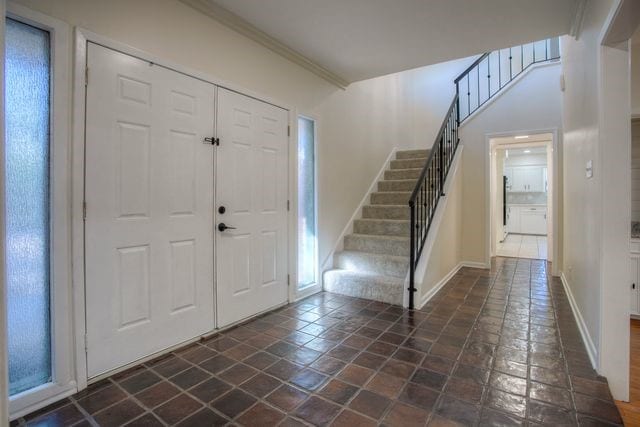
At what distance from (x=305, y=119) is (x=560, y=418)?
3254 millimetres

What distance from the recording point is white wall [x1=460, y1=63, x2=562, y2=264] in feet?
15.5

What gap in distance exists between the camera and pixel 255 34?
9.53ft

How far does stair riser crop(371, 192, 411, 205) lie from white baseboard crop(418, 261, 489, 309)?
119cm

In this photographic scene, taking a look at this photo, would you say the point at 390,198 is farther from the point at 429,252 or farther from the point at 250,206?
the point at 250,206

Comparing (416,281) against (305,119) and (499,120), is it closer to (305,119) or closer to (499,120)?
(305,119)

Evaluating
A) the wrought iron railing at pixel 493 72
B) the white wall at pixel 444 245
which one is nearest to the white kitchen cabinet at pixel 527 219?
the wrought iron railing at pixel 493 72

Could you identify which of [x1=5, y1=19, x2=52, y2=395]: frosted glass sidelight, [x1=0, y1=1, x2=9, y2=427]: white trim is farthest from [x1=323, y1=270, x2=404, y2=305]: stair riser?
[x1=0, y1=1, x2=9, y2=427]: white trim

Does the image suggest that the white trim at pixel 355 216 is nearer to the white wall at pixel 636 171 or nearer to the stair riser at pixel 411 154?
the stair riser at pixel 411 154

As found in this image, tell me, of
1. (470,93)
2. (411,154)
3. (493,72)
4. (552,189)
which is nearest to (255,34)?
(411,154)

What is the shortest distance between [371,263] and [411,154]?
8.49 ft

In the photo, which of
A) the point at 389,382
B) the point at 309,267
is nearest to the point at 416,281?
the point at 309,267

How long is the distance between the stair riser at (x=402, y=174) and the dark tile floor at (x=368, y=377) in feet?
8.12

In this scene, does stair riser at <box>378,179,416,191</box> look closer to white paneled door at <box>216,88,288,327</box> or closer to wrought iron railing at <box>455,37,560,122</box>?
wrought iron railing at <box>455,37,560,122</box>

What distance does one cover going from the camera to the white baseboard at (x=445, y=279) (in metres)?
3.46
